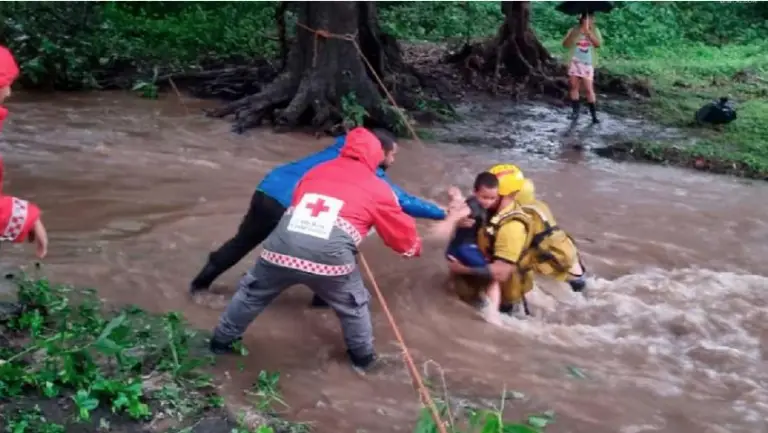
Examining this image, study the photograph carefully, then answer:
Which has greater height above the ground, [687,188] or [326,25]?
[326,25]

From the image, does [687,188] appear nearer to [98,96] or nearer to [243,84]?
[243,84]

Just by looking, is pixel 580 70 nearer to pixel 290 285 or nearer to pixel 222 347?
pixel 290 285

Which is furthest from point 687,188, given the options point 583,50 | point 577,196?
point 583,50

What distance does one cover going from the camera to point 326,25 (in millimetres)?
11766

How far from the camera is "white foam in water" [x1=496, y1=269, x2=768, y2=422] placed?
5750 millimetres

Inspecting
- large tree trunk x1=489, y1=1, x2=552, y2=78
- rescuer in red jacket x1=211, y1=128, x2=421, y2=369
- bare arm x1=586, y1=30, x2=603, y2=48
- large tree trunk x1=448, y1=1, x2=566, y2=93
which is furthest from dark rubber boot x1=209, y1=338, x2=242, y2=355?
large tree trunk x1=489, y1=1, x2=552, y2=78

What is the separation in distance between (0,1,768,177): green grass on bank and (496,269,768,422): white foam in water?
4.24 metres

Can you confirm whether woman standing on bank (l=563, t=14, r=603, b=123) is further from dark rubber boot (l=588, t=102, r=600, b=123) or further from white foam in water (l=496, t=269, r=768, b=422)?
white foam in water (l=496, t=269, r=768, b=422)

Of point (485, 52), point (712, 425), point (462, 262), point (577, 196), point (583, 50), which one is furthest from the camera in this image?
point (485, 52)

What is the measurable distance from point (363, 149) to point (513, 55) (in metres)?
10.8

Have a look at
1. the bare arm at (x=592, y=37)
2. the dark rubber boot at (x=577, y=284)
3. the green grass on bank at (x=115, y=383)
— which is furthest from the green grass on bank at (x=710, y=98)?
the green grass on bank at (x=115, y=383)

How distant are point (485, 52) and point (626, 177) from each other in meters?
5.96

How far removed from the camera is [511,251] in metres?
6.10

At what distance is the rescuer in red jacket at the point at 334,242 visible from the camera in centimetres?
509
